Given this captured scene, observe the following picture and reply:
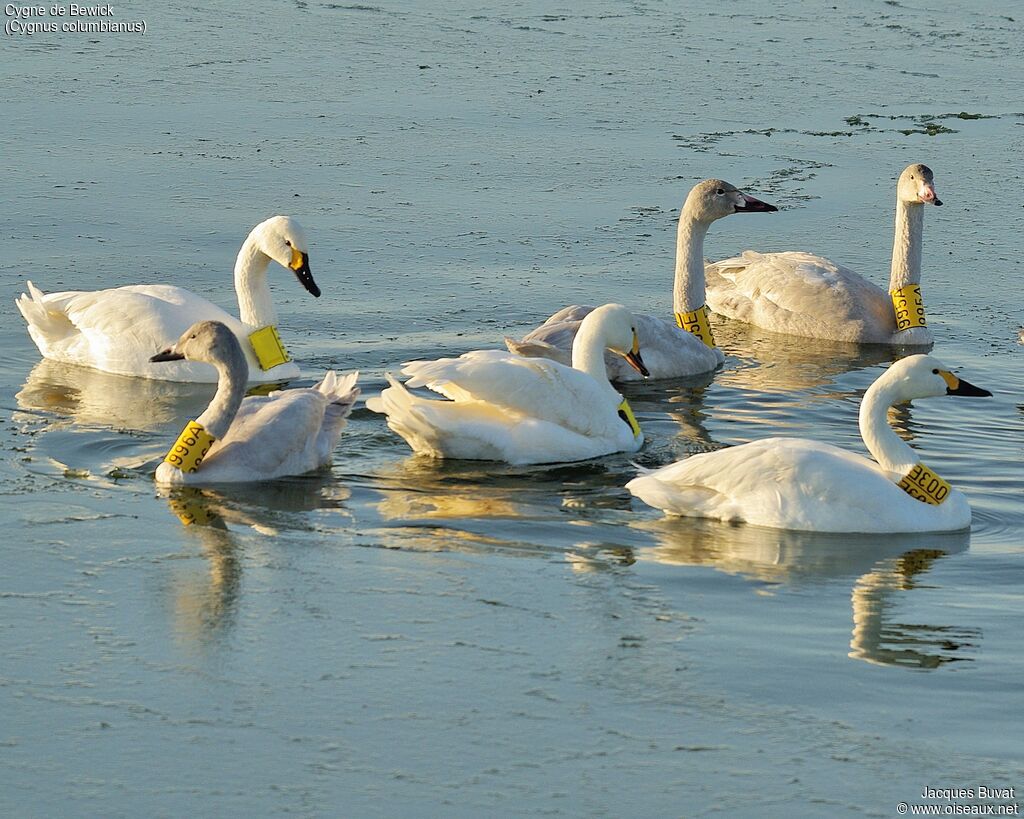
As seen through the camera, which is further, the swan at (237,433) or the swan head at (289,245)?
the swan head at (289,245)

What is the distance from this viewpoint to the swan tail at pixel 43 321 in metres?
10.4

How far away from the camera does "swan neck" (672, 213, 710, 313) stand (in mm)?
11469

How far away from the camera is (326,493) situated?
8031mm

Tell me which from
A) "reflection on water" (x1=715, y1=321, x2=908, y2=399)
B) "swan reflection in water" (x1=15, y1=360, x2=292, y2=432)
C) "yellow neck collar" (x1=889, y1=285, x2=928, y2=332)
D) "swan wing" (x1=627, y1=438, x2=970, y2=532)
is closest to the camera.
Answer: "swan wing" (x1=627, y1=438, x2=970, y2=532)

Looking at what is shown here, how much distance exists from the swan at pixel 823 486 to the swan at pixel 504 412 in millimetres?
841

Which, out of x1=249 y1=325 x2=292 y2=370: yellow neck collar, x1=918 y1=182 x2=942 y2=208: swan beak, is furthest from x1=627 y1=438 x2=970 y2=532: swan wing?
x1=918 y1=182 x2=942 y2=208: swan beak

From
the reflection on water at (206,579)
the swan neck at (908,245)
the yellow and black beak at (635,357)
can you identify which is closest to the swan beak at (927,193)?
the swan neck at (908,245)

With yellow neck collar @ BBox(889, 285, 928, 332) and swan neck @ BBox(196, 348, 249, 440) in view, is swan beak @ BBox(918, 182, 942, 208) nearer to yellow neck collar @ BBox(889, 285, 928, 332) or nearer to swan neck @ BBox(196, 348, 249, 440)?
yellow neck collar @ BBox(889, 285, 928, 332)

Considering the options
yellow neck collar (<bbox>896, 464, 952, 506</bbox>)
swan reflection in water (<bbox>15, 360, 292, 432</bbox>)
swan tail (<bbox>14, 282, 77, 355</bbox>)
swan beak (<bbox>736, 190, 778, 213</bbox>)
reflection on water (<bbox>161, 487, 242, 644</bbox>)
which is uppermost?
swan beak (<bbox>736, 190, 778, 213</bbox>)

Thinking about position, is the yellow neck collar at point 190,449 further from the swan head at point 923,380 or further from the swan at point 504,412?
the swan head at point 923,380

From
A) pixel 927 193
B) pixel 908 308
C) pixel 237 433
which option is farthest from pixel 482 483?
pixel 927 193

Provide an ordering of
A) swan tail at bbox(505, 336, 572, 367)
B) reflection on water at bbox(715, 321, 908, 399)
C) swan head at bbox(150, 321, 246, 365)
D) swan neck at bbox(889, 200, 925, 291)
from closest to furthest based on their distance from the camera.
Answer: swan head at bbox(150, 321, 246, 365)
swan tail at bbox(505, 336, 572, 367)
reflection on water at bbox(715, 321, 908, 399)
swan neck at bbox(889, 200, 925, 291)

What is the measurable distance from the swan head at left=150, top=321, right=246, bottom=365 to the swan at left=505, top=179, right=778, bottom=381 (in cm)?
208

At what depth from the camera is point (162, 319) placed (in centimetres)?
1006
